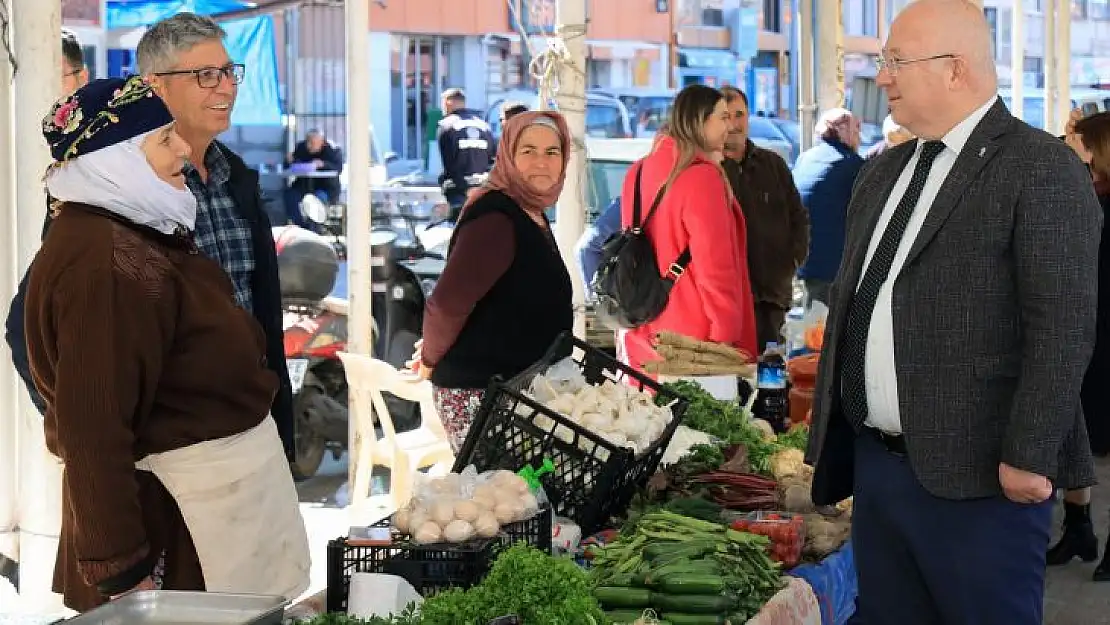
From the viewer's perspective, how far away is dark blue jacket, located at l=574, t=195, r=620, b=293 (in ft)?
22.2

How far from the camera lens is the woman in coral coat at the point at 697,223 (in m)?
6.23

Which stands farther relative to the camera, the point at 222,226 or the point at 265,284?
the point at 265,284

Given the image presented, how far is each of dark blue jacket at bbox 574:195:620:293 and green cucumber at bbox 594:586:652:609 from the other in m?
3.32

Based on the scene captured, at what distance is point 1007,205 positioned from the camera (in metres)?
3.19

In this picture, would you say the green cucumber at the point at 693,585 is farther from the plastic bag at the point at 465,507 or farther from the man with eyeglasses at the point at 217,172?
the man with eyeglasses at the point at 217,172

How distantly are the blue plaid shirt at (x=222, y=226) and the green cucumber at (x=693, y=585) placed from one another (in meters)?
1.27

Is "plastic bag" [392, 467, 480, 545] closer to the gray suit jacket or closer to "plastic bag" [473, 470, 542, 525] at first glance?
"plastic bag" [473, 470, 542, 525]

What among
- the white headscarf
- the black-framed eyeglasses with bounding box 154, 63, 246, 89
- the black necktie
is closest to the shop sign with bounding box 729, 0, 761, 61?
the black-framed eyeglasses with bounding box 154, 63, 246, 89

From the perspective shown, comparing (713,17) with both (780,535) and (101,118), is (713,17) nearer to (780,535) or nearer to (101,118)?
(780,535)

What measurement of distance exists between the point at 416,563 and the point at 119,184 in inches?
38.4

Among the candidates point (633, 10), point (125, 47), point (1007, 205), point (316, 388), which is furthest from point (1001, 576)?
point (633, 10)

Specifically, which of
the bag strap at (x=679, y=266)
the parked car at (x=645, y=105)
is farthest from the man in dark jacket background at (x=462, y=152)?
the bag strap at (x=679, y=266)

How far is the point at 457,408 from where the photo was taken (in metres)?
5.04

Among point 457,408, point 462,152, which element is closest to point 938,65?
point 457,408
